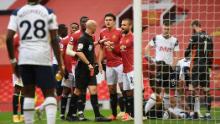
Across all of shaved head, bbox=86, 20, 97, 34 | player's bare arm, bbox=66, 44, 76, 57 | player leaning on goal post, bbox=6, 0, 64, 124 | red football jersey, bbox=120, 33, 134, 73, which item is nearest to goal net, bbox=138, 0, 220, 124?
red football jersey, bbox=120, 33, 134, 73

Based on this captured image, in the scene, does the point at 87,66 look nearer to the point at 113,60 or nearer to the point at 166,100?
the point at 113,60

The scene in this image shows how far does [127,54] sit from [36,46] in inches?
158

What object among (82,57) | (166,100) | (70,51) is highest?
(70,51)

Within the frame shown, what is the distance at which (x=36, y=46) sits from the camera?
720 centimetres

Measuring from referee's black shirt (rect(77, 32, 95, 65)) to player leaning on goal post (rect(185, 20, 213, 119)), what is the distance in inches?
74.1

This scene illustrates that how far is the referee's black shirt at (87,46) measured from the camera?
1054 centimetres

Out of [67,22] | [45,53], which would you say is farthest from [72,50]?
[67,22]

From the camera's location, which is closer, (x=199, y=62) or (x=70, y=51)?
(x=70, y=51)

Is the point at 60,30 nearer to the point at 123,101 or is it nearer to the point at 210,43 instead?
the point at 123,101

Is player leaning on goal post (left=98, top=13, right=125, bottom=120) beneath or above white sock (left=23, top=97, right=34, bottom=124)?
above

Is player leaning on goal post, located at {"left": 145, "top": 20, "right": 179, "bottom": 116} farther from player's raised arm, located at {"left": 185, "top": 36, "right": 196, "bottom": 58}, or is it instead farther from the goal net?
player's raised arm, located at {"left": 185, "top": 36, "right": 196, "bottom": 58}

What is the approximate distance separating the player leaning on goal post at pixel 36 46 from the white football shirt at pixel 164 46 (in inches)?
161

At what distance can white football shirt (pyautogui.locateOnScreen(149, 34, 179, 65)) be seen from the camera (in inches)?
437

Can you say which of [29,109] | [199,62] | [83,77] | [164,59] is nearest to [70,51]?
[83,77]
